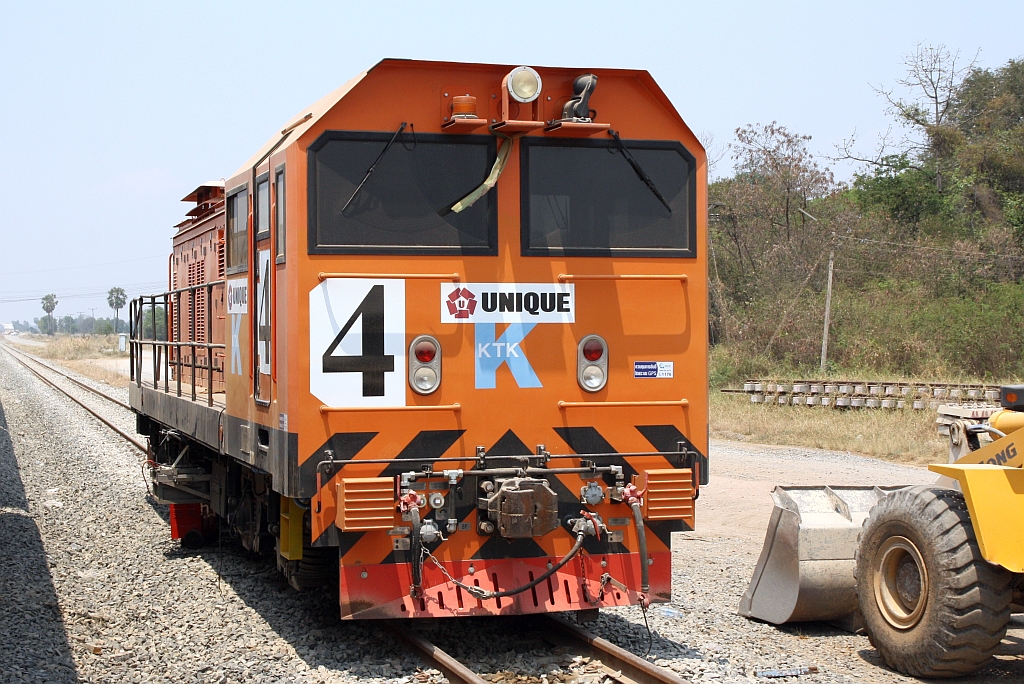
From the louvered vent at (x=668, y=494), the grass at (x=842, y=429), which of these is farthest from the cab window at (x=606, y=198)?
the grass at (x=842, y=429)

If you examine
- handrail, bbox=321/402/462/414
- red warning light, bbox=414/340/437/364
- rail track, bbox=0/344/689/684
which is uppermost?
red warning light, bbox=414/340/437/364

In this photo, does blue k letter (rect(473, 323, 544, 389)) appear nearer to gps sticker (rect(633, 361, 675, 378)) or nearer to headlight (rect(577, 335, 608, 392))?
headlight (rect(577, 335, 608, 392))

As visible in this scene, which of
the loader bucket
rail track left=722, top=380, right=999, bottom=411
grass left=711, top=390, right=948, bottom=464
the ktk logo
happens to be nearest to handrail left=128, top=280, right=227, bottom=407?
the ktk logo

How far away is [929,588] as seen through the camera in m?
5.97

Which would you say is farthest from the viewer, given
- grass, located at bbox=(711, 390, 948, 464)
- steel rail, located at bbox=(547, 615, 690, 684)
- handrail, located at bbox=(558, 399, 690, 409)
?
grass, located at bbox=(711, 390, 948, 464)

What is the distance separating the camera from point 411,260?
20.2ft

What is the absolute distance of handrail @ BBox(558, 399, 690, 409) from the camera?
21.0ft

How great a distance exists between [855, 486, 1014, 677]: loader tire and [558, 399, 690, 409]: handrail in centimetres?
143

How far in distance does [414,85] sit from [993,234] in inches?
1311

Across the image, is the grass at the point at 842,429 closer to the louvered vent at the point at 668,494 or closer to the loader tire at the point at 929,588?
the loader tire at the point at 929,588

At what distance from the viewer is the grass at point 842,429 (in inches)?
705

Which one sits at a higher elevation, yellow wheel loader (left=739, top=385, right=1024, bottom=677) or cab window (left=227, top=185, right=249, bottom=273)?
cab window (left=227, top=185, right=249, bottom=273)

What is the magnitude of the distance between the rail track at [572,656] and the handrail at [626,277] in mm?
2128

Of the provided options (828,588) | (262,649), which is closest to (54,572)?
(262,649)
